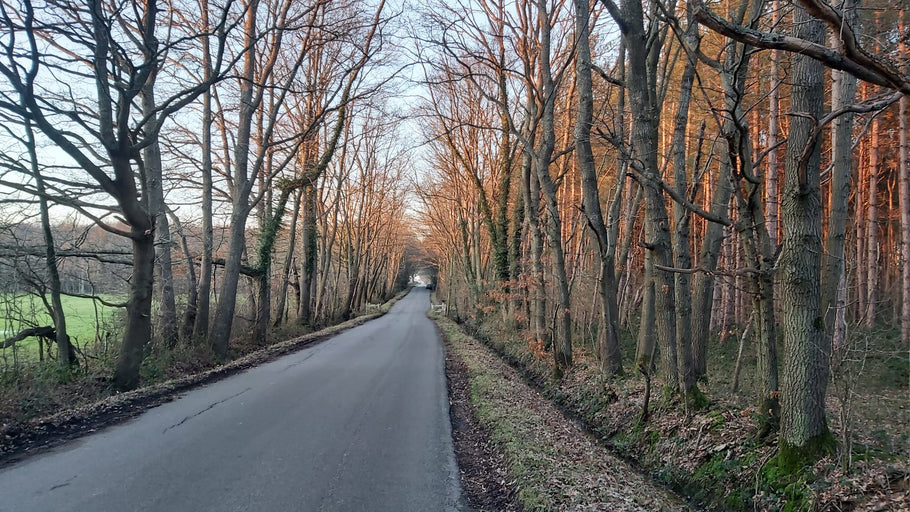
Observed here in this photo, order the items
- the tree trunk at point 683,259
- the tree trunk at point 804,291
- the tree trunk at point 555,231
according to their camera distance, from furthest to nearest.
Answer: the tree trunk at point 555,231
the tree trunk at point 683,259
the tree trunk at point 804,291

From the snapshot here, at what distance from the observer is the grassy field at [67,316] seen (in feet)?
31.2

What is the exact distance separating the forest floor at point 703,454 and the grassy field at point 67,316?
8.40 metres

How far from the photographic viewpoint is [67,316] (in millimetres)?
10867

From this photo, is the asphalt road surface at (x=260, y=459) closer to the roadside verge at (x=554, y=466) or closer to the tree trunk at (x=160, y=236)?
the roadside verge at (x=554, y=466)

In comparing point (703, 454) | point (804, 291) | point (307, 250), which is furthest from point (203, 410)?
point (307, 250)

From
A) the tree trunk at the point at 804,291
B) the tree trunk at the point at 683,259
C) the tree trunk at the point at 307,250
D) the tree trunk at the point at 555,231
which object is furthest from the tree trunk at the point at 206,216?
the tree trunk at the point at 804,291

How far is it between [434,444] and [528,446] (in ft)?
4.01

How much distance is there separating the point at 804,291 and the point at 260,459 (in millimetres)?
5828

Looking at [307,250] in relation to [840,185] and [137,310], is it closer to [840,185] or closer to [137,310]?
[137,310]

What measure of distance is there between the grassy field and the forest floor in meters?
8.40

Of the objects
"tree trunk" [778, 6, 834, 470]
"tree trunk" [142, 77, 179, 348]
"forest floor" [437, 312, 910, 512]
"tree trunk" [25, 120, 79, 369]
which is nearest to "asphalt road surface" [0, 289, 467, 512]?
"forest floor" [437, 312, 910, 512]

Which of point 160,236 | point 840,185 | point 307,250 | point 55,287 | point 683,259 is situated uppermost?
point 840,185

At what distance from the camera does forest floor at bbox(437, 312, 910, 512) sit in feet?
15.2

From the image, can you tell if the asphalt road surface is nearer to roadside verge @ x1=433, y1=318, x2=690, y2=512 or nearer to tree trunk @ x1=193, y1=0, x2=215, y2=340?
roadside verge @ x1=433, y1=318, x2=690, y2=512
